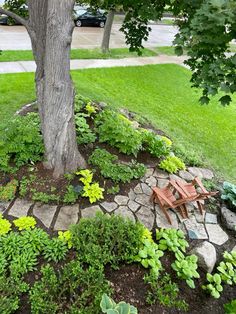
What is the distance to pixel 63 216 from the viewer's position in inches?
180

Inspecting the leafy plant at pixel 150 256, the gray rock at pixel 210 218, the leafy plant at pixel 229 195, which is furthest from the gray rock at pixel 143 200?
the leafy plant at pixel 229 195

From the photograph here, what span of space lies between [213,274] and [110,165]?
2.28 m

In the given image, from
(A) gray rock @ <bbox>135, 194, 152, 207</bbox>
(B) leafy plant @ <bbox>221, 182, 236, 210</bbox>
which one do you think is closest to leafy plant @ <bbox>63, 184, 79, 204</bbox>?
(A) gray rock @ <bbox>135, 194, 152, 207</bbox>

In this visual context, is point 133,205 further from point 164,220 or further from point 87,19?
point 87,19

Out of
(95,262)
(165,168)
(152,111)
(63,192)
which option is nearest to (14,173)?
(63,192)

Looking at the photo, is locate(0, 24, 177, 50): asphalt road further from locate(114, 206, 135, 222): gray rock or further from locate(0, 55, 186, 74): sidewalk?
locate(114, 206, 135, 222): gray rock

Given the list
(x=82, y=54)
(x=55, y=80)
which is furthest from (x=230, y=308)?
(x=82, y=54)

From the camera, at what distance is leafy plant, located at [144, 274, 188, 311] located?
149 inches

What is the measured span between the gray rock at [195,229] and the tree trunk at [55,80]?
1912mm

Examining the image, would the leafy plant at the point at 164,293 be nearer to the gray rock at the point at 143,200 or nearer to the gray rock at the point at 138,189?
the gray rock at the point at 143,200

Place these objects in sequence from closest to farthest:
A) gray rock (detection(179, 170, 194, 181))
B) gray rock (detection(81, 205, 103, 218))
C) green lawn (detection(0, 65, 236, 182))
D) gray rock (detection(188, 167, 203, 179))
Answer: gray rock (detection(81, 205, 103, 218)) < gray rock (detection(179, 170, 194, 181)) < gray rock (detection(188, 167, 203, 179)) < green lawn (detection(0, 65, 236, 182))

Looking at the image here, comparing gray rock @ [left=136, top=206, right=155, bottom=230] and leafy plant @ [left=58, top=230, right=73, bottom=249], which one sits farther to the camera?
gray rock @ [left=136, top=206, right=155, bottom=230]

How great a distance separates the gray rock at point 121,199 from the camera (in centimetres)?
498

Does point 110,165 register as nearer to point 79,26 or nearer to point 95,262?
point 95,262
